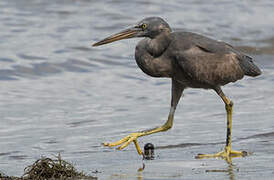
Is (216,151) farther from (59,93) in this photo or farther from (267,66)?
(267,66)

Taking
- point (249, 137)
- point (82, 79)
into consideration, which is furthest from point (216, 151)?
point (82, 79)

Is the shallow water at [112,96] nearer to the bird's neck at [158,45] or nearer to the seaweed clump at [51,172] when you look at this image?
the seaweed clump at [51,172]

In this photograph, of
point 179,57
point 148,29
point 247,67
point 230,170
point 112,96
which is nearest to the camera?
point 230,170

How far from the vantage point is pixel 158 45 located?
8.31 m

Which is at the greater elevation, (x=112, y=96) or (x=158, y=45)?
(x=158, y=45)

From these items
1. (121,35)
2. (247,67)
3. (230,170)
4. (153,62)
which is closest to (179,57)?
(153,62)

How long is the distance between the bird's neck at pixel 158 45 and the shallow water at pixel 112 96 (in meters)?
1.10

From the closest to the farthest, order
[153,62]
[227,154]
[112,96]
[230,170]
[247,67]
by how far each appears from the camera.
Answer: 1. [230,170]
2. [227,154]
3. [153,62]
4. [247,67]
5. [112,96]

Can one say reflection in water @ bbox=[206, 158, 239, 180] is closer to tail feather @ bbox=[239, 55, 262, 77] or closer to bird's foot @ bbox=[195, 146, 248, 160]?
bird's foot @ bbox=[195, 146, 248, 160]

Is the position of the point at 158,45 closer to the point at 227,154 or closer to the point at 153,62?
the point at 153,62

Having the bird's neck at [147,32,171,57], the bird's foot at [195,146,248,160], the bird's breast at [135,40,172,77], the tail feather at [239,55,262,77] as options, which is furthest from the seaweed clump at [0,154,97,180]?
the tail feather at [239,55,262,77]

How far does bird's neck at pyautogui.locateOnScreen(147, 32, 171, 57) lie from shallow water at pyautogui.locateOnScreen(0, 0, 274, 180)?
1101 millimetres

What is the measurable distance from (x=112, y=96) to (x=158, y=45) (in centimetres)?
376

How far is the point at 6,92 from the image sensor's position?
12.1 metres
